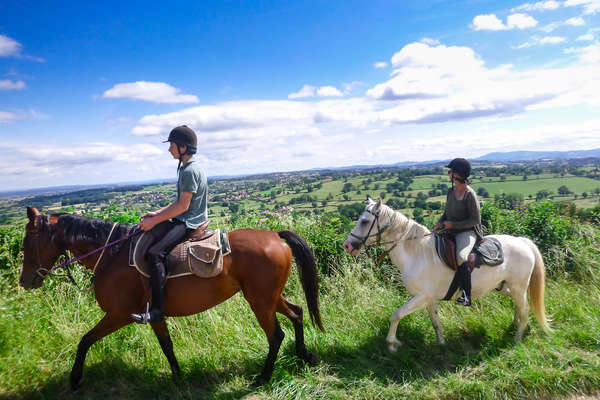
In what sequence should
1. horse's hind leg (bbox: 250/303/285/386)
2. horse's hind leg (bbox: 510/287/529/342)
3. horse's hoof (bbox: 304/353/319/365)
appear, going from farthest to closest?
1. horse's hind leg (bbox: 510/287/529/342)
2. horse's hoof (bbox: 304/353/319/365)
3. horse's hind leg (bbox: 250/303/285/386)

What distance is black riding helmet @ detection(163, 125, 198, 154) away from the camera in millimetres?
3486

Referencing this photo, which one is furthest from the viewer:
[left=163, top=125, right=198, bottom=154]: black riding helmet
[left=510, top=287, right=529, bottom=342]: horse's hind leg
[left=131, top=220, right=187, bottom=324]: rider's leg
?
[left=510, top=287, right=529, bottom=342]: horse's hind leg

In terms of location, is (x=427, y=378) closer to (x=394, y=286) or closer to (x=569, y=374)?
(x=569, y=374)

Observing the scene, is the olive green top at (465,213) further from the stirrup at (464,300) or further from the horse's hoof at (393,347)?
the horse's hoof at (393,347)

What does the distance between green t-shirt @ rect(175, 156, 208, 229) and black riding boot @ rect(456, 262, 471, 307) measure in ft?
11.2

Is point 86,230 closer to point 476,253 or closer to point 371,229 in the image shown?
point 371,229

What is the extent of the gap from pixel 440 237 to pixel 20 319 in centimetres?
601

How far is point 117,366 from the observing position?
375 centimetres

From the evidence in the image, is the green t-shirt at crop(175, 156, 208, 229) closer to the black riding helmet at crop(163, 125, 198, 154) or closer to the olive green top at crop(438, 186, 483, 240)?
the black riding helmet at crop(163, 125, 198, 154)

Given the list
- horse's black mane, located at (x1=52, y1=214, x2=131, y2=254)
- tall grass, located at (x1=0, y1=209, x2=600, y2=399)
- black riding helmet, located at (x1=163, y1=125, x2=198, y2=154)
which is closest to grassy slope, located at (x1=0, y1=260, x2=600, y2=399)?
tall grass, located at (x1=0, y1=209, x2=600, y2=399)

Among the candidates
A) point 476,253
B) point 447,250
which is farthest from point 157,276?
point 476,253

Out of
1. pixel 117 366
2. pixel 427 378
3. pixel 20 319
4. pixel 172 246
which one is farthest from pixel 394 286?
pixel 20 319

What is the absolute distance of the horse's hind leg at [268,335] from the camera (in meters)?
3.59

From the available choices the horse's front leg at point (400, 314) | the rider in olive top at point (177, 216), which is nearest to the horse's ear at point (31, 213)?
the rider in olive top at point (177, 216)
